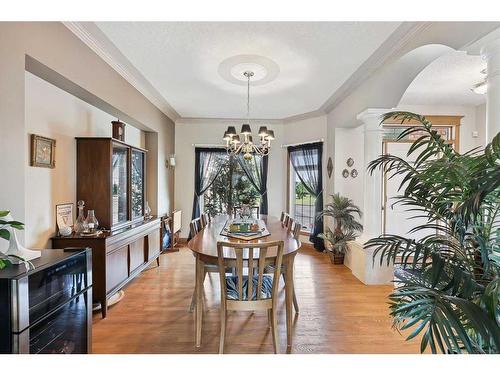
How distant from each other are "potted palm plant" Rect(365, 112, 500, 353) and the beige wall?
2.30m

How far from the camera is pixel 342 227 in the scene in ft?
14.9

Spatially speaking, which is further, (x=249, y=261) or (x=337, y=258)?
(x=337, y=258)

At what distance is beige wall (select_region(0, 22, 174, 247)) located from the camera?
1.79m

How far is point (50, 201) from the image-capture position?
2.72m

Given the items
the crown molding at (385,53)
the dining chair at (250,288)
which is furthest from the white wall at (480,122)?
the dining chair at (250,288)

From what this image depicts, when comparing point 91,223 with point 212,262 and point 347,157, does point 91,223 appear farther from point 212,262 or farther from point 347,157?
point 347,157

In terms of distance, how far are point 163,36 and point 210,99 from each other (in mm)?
1985

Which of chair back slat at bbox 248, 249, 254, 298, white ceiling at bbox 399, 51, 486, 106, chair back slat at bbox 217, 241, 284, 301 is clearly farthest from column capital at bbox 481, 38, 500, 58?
chair back slat at bbox 248, 249, 254, 298

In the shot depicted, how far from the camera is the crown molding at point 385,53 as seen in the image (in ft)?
7.89

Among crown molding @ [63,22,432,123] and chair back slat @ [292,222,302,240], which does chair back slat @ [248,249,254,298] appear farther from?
crown molding @ [63,22,432,123]

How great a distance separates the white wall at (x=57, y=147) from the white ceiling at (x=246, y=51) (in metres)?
0.78

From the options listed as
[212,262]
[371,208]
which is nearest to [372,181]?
[371,208]

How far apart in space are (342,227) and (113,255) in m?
3.31
